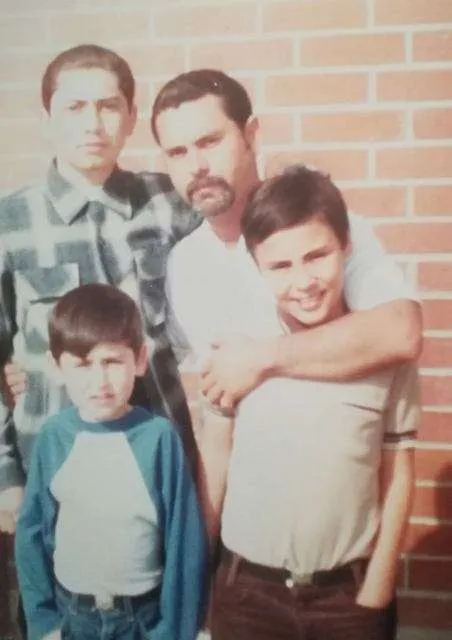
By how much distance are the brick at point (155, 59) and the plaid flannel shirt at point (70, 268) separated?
17 cm

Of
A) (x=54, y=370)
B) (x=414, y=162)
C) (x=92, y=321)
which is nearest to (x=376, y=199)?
(x=414, y=162)

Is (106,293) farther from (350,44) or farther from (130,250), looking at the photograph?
(350,44)

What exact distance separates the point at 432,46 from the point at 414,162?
187 millimetres

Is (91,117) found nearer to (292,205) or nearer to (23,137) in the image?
(23,137)

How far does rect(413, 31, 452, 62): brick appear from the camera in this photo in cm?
132

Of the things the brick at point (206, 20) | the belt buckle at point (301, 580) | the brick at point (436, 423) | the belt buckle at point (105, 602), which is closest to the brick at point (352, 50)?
the brick at point (206, 20)

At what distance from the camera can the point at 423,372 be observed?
4.37 ft

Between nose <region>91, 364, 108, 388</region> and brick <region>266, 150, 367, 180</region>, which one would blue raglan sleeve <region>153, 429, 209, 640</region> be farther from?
brick <region>266, 150, 367, 180</region>

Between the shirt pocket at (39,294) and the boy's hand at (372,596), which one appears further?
the shirt pocket at (39,294)

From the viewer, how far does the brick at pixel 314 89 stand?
133 cm

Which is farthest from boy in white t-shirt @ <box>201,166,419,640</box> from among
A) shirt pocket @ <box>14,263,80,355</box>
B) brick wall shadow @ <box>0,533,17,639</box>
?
brick wall shadow @ <box>0,533,17,639</box>

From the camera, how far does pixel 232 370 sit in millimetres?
1321

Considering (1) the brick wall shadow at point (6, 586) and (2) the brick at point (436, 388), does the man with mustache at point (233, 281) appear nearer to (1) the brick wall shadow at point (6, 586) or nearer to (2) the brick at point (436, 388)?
(2) the brick at point (436, 388)

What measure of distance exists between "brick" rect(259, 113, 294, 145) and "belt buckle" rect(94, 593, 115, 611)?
785mm
